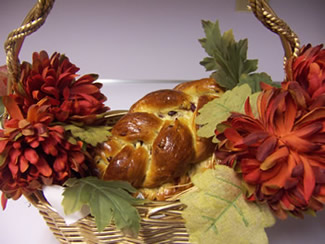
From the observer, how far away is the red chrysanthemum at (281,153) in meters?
0.38

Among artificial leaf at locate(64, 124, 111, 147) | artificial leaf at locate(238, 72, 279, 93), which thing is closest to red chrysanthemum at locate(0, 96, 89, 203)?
artificial leaf at locate(64, 124, 111, 147)

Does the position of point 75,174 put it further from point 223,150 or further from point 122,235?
point 223,150

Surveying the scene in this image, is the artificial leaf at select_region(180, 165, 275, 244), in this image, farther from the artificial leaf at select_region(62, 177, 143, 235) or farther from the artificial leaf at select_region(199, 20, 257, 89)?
the artificial leaf at select_region(199, 20, 257, 89)

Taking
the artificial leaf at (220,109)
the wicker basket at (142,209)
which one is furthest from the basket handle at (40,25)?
the artificial leaf at (220,109)

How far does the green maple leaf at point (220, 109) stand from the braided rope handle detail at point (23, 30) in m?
0.29

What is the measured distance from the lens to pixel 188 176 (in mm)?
591

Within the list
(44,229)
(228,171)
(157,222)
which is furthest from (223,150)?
(44,229)

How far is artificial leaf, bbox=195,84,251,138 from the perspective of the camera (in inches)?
20.0

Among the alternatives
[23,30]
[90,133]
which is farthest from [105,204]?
[23,30]

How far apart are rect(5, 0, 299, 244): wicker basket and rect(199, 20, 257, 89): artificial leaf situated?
0.12 m

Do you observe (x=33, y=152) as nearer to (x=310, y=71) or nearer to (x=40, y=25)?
(x=40, y=25)

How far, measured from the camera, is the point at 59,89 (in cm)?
57

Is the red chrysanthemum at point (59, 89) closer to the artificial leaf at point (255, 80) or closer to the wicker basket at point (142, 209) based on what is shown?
the wicker basket at point (142, 209)

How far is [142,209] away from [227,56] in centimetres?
35
